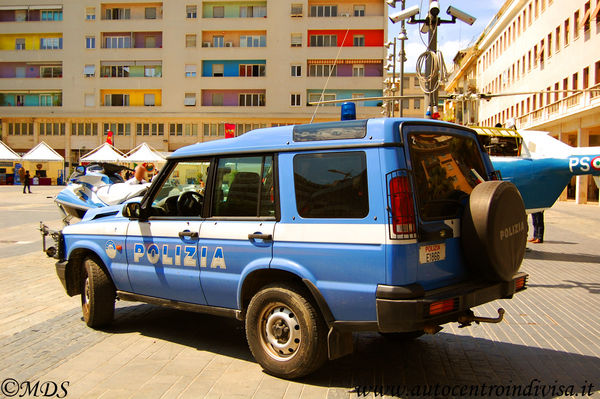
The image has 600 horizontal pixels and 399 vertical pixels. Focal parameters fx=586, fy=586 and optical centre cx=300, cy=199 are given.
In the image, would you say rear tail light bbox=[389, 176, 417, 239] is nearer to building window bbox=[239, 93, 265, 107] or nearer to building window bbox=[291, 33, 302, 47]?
building window bbox=[239, 93, 265, 107]

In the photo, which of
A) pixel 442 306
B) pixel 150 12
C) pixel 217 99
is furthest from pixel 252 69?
pixel 442 306

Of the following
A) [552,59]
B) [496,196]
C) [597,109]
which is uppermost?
[552,59]

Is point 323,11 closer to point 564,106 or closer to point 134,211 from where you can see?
point 564,106

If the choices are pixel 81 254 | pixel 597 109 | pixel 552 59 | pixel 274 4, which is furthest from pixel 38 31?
pixel 81 254

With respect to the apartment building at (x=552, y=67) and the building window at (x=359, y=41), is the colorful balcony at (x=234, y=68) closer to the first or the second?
the building window at (x=359, y=41)

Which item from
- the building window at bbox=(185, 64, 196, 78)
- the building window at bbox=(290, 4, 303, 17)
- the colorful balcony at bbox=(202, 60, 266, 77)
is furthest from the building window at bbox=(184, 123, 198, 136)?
the building window at bbox=(290, 4, 303, 17)

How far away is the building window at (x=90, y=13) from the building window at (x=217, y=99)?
15637 mm

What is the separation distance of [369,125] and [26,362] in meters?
3.64

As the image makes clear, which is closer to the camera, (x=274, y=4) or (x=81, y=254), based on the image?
(x=81, y=254)

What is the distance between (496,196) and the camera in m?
4.46

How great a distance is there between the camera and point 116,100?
204 ft

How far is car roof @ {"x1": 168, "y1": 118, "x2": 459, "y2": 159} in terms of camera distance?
4.24 m

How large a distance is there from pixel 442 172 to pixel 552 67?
38338 mm

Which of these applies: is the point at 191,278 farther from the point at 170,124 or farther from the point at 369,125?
the point at 170,124
